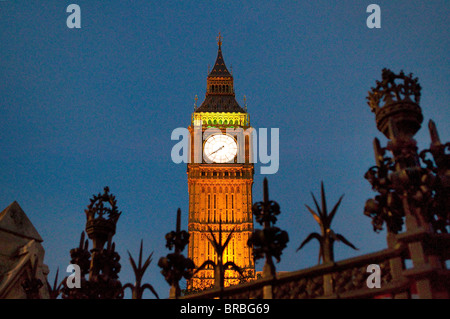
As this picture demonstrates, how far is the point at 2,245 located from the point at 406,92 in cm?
1274

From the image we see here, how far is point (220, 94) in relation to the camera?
8431 centimetres

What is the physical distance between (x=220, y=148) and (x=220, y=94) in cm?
1355

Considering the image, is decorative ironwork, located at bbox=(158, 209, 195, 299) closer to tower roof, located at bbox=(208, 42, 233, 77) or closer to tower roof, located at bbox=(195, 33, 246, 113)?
tower roof, located at bbox=(195, 33, 246, 113)

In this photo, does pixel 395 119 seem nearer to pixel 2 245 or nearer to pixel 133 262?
pixel 133 262

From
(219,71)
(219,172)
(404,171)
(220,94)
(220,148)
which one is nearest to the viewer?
(404,171)

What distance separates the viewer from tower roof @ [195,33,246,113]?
80.0m

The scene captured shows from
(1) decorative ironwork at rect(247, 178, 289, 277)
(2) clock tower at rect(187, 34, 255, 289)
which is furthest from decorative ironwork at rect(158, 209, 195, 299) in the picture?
(2) clock tower at rect(187, 34, 255, 289)

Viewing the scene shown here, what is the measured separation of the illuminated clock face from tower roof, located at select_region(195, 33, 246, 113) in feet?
21.4

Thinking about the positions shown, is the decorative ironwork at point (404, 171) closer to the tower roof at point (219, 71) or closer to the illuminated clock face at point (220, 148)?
the illuminated clock face at point (220, 148)

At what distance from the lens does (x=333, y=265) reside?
6.43 meters

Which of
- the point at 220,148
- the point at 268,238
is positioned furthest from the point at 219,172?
the point at 268,238

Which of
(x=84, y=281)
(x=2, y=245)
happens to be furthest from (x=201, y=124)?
(x=84, y=281)

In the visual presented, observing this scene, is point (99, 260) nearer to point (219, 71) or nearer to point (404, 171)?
point (404, 171)

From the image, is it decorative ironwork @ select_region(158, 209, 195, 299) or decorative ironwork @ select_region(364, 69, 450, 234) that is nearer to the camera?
decorative ironwork @ select_region(364, 69, 450, 234)
